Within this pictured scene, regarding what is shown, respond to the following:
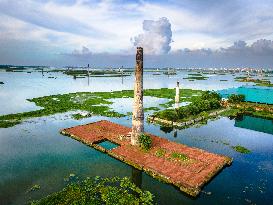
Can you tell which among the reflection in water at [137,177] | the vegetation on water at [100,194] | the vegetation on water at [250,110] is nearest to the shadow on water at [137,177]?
the reflection in water at [137,177]

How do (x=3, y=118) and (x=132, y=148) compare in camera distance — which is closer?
(x=132, y=148)

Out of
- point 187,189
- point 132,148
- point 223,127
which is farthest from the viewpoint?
point 223,127

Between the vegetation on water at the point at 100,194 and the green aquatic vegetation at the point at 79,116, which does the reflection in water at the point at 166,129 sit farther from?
the vegetation on water at the point at 100,194

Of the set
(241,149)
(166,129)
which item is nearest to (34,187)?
(166,129)

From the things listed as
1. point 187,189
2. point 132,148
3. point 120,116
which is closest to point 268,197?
point 187,189

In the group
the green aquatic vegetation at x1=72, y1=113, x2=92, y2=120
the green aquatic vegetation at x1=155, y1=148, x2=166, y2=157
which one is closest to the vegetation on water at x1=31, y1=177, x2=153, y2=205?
the green aquatic vegetation at x1=155, y1=148, x2=166, y2=157

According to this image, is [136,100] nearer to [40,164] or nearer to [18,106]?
[40,164]
